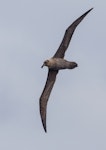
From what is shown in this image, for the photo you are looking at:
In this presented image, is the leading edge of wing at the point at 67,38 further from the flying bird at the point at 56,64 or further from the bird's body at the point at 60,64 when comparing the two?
the bird's body at the point at 60,64

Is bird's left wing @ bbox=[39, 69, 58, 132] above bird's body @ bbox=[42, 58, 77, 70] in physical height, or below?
below

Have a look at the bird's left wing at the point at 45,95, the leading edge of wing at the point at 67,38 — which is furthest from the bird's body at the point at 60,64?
the bird's left wing at the point at 45,95

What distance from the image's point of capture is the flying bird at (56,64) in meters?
37.8

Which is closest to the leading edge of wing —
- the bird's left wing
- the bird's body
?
the bird's body

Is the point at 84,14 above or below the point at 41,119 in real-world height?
above

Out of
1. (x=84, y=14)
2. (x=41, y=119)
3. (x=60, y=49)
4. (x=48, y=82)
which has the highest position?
(x=84, y=14)

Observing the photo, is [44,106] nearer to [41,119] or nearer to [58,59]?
[41,119]

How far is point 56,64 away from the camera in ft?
124

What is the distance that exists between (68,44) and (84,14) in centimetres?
274

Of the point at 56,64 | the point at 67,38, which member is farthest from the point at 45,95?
the point at 67,38

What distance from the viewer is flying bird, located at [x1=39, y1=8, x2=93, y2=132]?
37750 mm

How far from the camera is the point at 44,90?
4084 cm

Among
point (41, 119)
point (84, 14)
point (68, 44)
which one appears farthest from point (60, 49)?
point (41, 119)

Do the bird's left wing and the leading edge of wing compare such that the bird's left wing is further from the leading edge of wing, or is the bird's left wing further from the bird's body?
the bird's body
